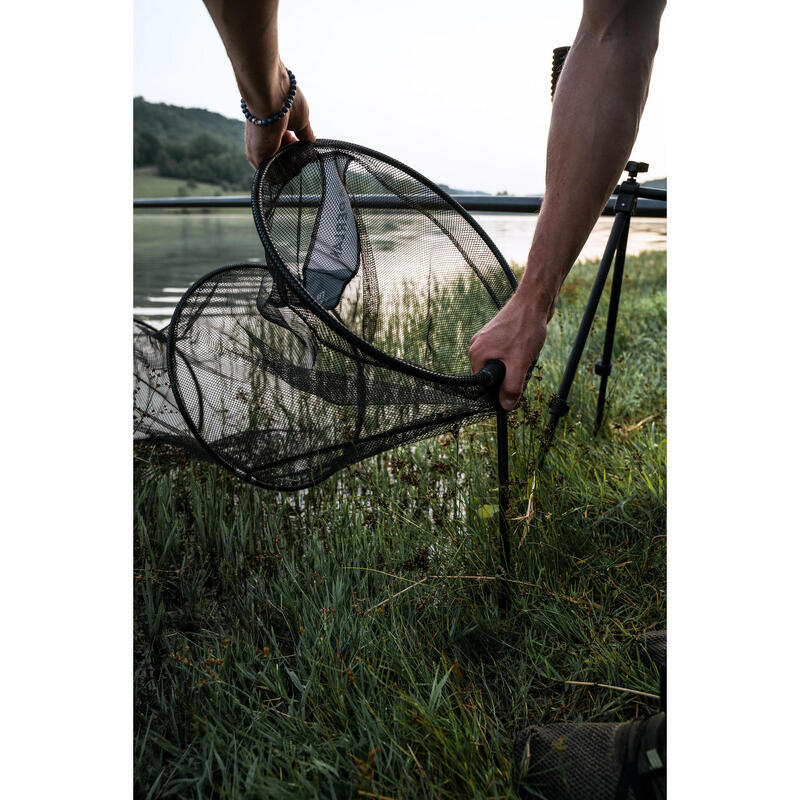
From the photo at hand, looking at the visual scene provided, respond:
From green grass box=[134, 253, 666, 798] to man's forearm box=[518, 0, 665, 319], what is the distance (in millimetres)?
645

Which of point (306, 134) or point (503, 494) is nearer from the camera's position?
point (503, 494)

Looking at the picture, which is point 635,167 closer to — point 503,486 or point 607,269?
point 607,269

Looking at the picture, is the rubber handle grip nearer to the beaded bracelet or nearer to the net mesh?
the net mesh

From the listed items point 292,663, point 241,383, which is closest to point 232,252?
point 241,383

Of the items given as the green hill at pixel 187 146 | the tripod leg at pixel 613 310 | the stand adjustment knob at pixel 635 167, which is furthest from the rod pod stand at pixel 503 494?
the green hill at pixel 187 146

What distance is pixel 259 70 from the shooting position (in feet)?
3.60

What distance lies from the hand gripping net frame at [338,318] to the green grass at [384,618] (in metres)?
0.25

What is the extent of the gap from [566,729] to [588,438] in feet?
4.03

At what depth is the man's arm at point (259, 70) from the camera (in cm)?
98

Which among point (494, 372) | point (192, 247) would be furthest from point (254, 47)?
point (192, 247)

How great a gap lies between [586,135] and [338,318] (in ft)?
1.74

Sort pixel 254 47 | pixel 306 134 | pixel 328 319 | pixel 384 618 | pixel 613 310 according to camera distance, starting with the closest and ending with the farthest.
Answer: pixel 328 319 → pixel 254 47 → pixel 384 618 → pixel 306 134 → pixel 613 310

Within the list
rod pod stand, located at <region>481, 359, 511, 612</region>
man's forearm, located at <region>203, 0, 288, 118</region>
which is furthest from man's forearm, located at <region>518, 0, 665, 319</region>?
man's forearm, located at <region>203, 0, 288, 118</region>

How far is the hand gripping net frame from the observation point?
118cm
